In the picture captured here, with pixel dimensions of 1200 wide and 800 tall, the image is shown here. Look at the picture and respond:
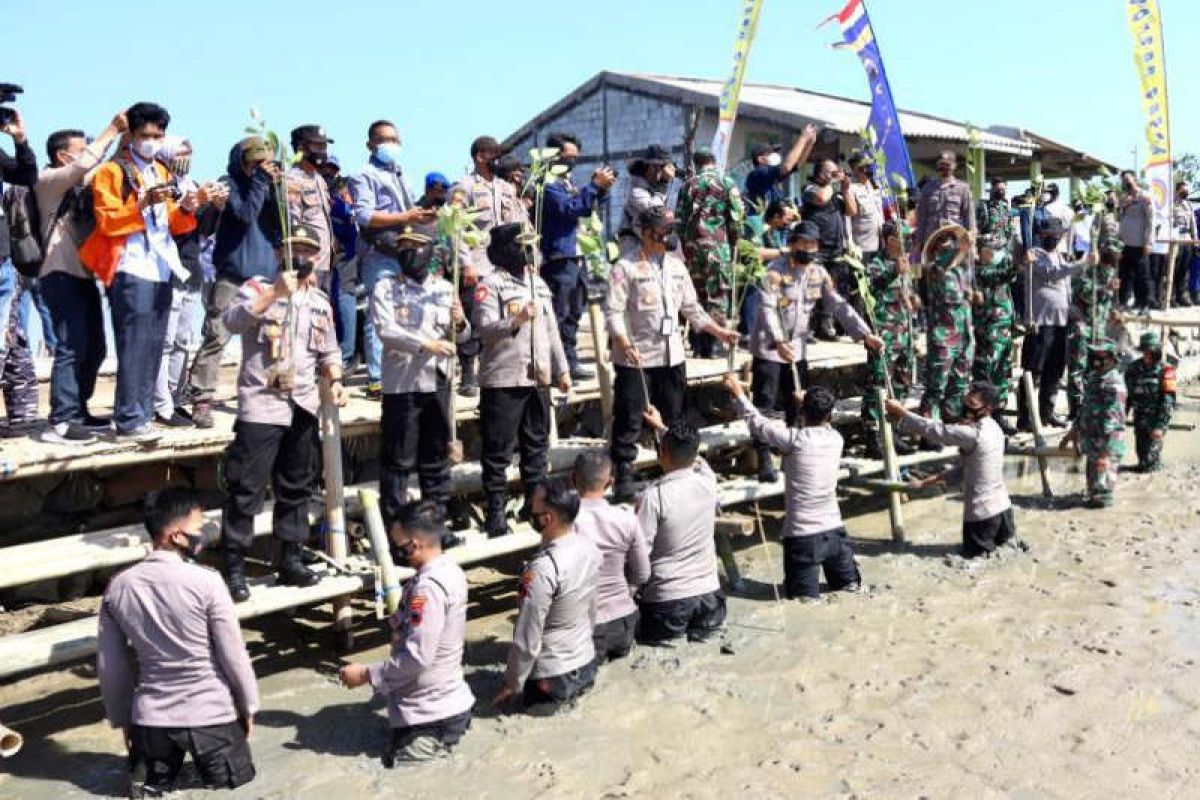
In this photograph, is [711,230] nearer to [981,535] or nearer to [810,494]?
[810,494]

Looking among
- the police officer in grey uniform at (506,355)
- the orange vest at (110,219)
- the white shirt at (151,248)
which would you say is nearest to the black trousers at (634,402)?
the police officer in grey uniform at (506,355)

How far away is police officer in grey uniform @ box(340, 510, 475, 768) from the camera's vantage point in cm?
550

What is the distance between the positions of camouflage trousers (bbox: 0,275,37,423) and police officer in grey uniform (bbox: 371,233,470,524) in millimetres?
2532

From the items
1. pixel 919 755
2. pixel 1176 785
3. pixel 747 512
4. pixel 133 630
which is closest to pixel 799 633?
pixel 919 755

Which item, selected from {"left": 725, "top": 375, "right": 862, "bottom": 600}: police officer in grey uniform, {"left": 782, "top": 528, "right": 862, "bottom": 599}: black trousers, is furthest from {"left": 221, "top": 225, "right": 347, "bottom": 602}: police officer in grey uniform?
{"left": 782, "top": 528, "right": 862, "bottom": 599}: black trousers

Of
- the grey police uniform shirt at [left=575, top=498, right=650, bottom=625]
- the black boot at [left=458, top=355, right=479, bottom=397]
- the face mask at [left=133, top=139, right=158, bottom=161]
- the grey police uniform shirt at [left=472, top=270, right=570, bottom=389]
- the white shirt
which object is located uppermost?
the face mask at [left=133, top=139, right=158, bottom=161]

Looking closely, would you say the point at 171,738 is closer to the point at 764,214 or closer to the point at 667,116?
the point at 764,214

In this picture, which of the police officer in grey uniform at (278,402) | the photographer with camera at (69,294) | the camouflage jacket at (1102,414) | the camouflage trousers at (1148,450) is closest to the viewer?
the police officer in grey uniform at (278,402)

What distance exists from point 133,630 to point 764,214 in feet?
25.8

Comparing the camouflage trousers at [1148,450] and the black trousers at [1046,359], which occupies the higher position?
the black trousers at [1046,359]

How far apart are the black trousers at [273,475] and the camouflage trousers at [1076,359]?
927 cm

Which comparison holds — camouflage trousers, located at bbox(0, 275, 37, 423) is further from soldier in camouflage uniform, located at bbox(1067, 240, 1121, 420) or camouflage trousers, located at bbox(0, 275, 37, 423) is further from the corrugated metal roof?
the corrugated metal roof

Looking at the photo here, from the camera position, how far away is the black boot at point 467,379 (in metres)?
9.30

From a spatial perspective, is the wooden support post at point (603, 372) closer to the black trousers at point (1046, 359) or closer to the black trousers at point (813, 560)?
the black trousers at point (813, 560)
